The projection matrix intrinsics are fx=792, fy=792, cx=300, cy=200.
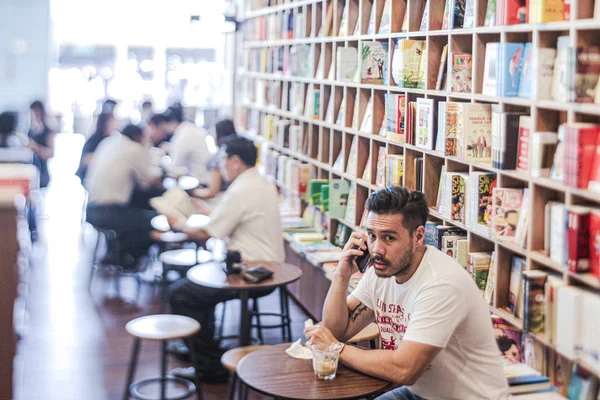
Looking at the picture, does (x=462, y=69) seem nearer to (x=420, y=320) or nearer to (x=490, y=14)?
(x=490, y=14)

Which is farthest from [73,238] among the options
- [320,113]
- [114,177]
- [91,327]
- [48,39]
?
[48,39]

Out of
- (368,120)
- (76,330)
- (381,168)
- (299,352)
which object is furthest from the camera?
(76,330)

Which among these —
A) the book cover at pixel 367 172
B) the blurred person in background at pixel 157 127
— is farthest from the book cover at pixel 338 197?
the blurred person in background at pixel 157 127

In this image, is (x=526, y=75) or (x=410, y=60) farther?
(x=410, y=60)

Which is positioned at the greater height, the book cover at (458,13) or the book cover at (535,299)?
the book cover at (458,13)

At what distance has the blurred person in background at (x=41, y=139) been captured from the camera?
30.9 feet

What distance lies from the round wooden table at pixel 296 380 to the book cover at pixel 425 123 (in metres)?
1.70

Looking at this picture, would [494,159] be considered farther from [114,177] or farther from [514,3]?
[114,177]

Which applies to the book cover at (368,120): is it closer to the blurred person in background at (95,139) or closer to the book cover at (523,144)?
the book cover at (523,144)

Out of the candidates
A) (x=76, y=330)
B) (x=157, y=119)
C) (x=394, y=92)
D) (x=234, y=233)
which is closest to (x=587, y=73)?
(x=394, y=92)

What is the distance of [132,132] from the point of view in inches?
287

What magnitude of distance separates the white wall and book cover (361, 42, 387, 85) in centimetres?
1076

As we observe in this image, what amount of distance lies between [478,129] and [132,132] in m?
4.17

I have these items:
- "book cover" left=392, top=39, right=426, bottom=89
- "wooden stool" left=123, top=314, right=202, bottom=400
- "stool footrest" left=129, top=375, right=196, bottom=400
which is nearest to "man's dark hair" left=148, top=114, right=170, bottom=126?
"stool footrest" left=129, top=375, right=196, bottom=400
